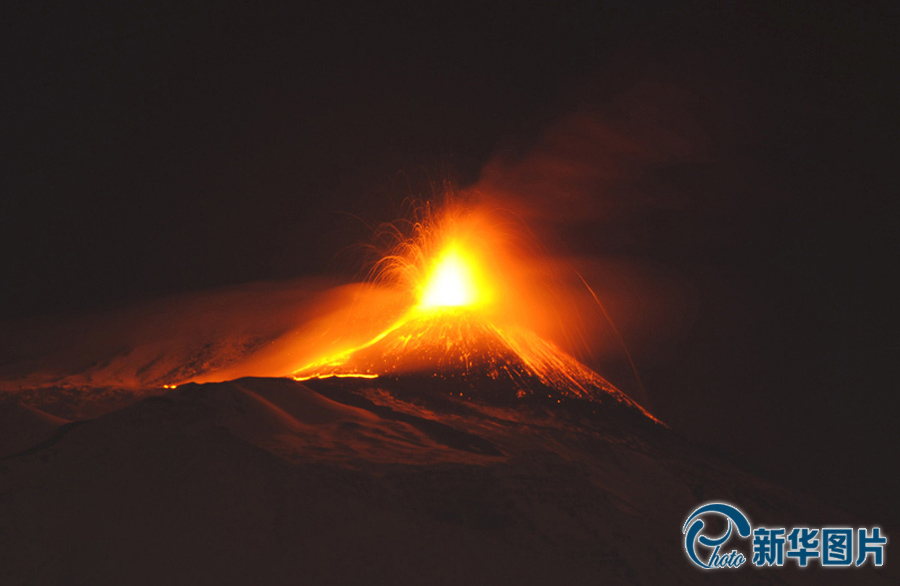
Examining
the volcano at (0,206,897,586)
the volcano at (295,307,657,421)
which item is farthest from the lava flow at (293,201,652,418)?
the volcano at (0,206,897,586)

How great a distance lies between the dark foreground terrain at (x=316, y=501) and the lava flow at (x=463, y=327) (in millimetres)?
2934

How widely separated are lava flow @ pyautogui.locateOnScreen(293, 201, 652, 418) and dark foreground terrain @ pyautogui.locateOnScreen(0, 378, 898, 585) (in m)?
2.93

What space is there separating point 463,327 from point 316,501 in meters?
9.30

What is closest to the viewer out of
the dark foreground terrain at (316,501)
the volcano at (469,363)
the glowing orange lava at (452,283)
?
the dark foreground terrain at (316,501)

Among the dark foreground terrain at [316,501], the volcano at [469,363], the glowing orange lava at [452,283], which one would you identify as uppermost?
the glowing orange lava at [452,283]

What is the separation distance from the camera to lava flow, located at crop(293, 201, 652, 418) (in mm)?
14852

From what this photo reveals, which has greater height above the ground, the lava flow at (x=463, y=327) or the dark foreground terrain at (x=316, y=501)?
the lava flow at (x=463, y=327)

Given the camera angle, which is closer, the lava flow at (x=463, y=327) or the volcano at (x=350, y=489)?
the volcano at (x=350, y=489)

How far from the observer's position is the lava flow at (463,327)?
14852 millimetres

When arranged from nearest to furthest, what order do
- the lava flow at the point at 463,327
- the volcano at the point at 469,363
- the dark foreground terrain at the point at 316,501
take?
the dark foreground terrain at the point at 316,501, the volcano at the point at 469,363, the lava flow at the point at 463,327

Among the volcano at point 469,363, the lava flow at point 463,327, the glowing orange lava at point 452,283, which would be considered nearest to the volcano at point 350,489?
the volcano at point 469,363

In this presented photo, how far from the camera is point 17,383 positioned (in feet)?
48.1

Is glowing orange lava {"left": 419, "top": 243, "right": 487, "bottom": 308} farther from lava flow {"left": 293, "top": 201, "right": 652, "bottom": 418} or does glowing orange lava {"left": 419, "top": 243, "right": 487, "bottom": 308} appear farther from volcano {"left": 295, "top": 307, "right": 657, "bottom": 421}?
volcano {"left": 295, "top": 307, "right": 657, "bottom": 421}

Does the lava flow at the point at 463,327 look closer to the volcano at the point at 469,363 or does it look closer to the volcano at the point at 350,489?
the volcano at the point at 469,363
